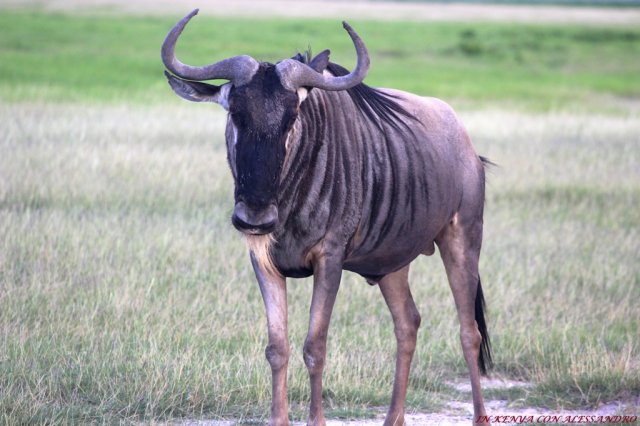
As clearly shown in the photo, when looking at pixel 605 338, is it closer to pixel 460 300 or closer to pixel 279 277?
pixel 460 300

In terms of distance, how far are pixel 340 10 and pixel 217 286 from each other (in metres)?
64.1

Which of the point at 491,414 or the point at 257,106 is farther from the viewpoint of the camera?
the point at 491,414

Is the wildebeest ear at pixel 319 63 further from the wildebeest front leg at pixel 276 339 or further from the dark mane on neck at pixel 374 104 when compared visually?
the wildebeest front leg at pixel 276 339

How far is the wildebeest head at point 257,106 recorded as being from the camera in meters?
4.89

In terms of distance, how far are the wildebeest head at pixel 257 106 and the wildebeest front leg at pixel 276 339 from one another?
0.52 meters

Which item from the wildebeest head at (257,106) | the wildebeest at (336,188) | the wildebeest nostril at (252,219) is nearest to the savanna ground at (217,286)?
the wildebeest at (336,188)

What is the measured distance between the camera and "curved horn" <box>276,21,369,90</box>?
5090mm

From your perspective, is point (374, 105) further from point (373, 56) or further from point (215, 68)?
point (373, 56)

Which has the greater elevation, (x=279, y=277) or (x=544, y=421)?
(x=279, y=277)

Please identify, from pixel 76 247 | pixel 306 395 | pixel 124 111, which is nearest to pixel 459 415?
pixel 306 395

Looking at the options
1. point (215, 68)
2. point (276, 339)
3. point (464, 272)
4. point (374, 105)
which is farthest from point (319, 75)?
point (464, 272)

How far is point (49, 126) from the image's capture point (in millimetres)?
15727

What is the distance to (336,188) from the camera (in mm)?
5395

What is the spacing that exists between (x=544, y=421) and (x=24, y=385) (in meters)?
2.87
